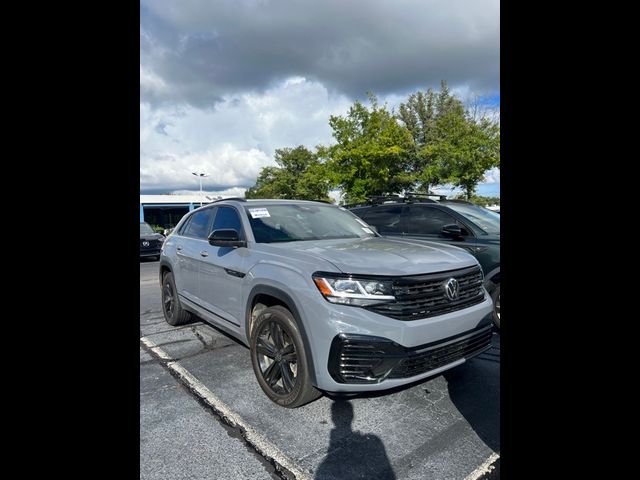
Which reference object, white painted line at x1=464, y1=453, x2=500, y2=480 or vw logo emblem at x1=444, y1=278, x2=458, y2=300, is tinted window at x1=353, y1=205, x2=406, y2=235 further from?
white painted line at x1=464, y1=453, x2=500, y2=480

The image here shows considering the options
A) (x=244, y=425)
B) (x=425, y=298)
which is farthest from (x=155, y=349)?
(x=425, y=298)

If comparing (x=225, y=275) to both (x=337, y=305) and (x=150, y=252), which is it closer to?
(x=337, y=305)

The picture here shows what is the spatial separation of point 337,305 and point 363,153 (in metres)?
18.0

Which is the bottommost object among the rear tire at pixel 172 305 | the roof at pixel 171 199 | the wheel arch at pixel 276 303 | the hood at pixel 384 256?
the rear tire at pixel 172 305

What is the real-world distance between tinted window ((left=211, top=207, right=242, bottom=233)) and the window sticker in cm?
17

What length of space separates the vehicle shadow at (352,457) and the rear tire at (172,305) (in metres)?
3.15

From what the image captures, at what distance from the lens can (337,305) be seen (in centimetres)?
258

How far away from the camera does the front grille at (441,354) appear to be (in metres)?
2.55

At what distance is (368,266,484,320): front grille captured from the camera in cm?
262

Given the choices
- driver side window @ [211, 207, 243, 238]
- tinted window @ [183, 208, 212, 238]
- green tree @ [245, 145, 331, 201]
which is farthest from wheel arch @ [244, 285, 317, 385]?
green tree @ [245, 145, 331, 201]

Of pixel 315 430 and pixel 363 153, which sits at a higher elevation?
pixel 363 153

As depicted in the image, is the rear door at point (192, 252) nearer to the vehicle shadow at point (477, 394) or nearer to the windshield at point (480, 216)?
the vehicle shadow at point (477, 394)

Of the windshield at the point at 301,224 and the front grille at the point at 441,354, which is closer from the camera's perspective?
the front grille at the point at 441,354

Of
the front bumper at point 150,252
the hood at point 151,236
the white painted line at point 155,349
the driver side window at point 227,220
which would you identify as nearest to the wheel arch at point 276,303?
the driver side window at point 227,220
